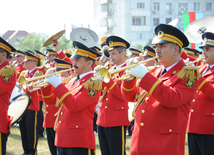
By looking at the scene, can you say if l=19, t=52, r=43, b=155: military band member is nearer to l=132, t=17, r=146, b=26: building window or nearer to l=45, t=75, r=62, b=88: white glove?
l=45, t=75, r=62, b=88: white glove

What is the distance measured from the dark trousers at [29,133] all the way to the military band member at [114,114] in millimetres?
2331

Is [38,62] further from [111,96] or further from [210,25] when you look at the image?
[210,25]

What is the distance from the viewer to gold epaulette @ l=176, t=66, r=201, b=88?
11.9 ft

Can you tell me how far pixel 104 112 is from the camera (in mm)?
6102

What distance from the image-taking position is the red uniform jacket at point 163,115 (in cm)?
356

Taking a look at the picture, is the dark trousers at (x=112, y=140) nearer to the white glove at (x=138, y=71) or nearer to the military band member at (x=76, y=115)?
the military band member at (x=76, y=115)

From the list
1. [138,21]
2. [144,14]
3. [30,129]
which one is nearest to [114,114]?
[30,129]

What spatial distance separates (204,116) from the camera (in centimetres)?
504

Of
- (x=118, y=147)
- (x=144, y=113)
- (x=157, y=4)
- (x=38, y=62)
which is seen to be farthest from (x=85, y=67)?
(x=157, y=4)

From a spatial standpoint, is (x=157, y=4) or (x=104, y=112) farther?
(x=157, y=4)

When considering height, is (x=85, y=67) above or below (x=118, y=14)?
below

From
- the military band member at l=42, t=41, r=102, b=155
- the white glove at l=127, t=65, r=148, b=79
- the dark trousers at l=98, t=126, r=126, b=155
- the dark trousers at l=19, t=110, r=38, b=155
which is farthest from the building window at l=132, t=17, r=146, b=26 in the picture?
the white glove at l=127, t=65, r=148, b=79

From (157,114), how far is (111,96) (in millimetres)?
2417

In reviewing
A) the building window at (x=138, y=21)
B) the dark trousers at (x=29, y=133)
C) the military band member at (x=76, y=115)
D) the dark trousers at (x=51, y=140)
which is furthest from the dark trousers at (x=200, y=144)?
the building window at (x=138, y=21)
